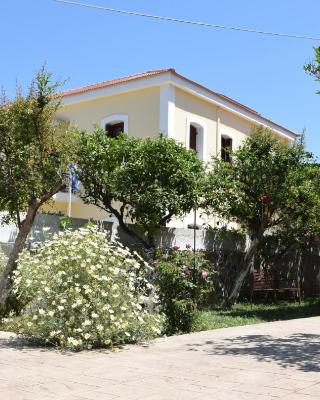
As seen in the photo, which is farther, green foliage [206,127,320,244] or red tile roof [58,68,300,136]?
red tile roof [58,68,300,136]

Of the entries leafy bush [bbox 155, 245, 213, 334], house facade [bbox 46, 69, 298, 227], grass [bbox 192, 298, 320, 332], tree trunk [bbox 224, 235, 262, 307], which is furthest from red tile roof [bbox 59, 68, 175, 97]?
leafy bush [bbox 155, 245, 213, 334]

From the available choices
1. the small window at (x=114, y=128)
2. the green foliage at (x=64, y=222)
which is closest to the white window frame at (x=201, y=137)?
the small window at (x=114, y=128)

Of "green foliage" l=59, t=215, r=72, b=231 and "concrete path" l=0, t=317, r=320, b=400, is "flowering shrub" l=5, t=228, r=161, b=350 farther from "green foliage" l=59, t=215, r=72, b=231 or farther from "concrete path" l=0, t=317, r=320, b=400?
"green foliage" l=59, t=215, r=72, b=231

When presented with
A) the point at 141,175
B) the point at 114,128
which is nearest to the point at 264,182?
the point at 141,175

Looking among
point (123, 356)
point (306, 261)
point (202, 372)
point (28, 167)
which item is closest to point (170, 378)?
point (202, 372)

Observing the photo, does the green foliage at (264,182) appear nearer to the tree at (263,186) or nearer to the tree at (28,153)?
the tree at (263,186)

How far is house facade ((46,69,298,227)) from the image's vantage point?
732 inches

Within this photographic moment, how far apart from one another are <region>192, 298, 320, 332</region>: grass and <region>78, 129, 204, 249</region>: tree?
2.43m

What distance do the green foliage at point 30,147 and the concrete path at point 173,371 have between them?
2520mm

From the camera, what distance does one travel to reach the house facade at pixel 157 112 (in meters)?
18.6

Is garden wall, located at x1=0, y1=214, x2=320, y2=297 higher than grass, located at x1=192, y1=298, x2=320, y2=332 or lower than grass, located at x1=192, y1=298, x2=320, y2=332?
higher

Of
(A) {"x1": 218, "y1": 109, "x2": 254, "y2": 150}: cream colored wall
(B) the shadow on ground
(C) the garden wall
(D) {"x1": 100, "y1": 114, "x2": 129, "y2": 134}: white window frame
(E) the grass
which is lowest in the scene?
(B) the shadow on ground

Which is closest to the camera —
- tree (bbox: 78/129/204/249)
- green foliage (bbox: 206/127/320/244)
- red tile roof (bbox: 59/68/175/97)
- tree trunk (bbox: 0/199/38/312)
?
tree trunk (bbox: 0/199/38/312)

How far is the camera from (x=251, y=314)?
13039 millimetres
